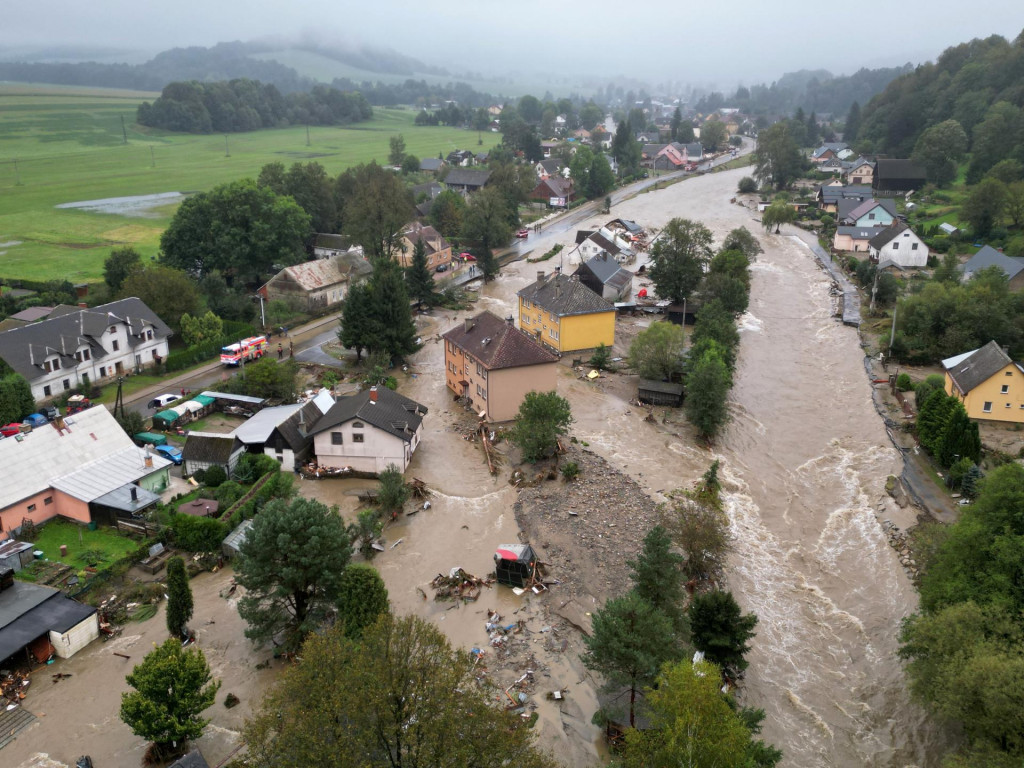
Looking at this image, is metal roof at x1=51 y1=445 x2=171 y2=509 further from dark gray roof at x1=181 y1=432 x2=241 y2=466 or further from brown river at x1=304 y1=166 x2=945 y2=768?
brown river at x1=304 y1=166 x2=945 y2=768

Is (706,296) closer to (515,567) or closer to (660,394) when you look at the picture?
(660,394)

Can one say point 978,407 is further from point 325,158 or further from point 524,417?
point 325,158

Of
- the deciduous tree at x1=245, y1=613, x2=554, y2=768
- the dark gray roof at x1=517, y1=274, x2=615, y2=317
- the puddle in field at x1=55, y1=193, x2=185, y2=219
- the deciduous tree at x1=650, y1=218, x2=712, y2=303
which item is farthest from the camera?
the puddle in field at x1=55, y1=193, x2=185, y2=219

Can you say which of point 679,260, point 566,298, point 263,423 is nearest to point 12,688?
point 263,423

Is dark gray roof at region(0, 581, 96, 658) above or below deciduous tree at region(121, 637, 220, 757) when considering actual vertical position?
below

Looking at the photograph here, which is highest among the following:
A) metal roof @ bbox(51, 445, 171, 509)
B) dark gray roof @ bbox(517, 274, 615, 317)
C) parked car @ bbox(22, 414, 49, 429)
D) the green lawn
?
dark gray roof @ bbox(517, 274, 615, 317)

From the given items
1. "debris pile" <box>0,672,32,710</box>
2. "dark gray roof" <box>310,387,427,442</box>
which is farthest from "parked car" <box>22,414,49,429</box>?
"debris pile" <box>0,672,32,710</box>
